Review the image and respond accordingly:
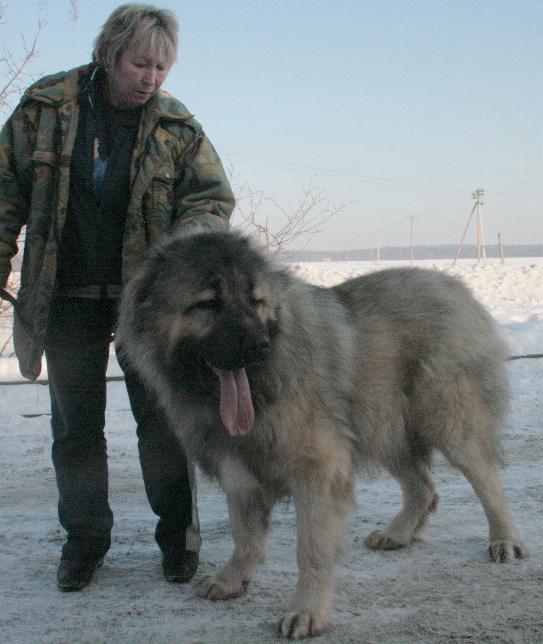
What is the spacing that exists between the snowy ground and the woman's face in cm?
200

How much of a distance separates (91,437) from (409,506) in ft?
5.58

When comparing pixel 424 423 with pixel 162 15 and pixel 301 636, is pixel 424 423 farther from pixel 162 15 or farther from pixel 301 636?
pixel 162 15

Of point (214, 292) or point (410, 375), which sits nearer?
point (214, 292)

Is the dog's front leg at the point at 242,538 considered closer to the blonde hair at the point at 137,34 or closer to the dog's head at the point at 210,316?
the dog's head at the point at 210,316

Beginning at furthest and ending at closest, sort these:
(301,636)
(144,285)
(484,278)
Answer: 1. (484,278)
2. (144,285)
3. (301,636)

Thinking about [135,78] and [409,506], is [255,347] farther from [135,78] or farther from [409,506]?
[409,506]

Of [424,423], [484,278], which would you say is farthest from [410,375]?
[484,278]

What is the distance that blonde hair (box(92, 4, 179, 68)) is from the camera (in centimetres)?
306

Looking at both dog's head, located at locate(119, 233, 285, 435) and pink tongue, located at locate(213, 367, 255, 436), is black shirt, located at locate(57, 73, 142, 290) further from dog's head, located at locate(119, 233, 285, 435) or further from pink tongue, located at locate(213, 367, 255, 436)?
pink tongue, located at locate(213, 367, 255, 436)

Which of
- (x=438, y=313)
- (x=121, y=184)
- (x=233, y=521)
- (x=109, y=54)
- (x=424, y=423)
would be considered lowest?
(x=233, y=521)

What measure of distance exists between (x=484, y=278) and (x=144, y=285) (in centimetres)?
1737

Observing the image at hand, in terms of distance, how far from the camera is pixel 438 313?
3.58m

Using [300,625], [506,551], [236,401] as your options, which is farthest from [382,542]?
[236,401]

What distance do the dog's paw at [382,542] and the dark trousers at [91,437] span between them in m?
0.97
